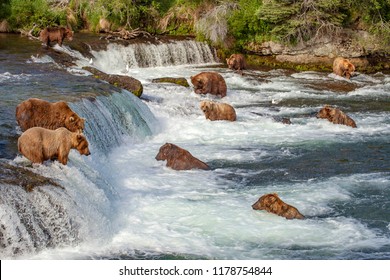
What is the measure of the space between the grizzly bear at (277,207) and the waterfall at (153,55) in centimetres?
1479

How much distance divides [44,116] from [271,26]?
17.2 metres

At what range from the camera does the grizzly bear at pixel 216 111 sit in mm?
16266

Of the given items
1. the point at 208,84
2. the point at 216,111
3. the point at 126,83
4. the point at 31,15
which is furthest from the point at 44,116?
the point at 31,15

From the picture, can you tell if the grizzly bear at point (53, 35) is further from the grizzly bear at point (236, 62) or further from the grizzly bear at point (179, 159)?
the grizzly bear at point (179, 159)

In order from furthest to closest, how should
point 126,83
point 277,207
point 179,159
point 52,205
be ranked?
1. point 126,83
2. point 179,159
3. point 277,207
4. point 52,205

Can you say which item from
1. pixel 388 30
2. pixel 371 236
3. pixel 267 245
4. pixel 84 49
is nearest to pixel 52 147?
pixel 267 245

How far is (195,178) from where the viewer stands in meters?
11.8

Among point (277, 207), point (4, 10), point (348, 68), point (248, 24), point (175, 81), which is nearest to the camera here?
Result: point (277, 207)

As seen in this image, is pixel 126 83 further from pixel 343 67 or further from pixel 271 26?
pixel 271 26

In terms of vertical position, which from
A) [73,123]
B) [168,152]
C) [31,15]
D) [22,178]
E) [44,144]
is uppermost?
[31,15]

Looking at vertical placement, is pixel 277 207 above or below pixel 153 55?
below

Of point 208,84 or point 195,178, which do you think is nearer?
point 195,178

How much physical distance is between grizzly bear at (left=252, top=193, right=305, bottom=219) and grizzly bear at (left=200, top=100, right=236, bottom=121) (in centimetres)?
649

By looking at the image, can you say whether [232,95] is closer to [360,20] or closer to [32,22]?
[360,20]
